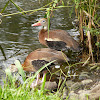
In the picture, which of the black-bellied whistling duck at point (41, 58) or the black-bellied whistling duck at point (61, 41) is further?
the black-bellied whistling duck at point (61, 41)

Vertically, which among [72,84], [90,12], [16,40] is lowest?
[72,84]

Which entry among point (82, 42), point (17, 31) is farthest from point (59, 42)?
point (17, 31)

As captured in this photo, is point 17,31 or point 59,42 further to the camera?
point 17,31

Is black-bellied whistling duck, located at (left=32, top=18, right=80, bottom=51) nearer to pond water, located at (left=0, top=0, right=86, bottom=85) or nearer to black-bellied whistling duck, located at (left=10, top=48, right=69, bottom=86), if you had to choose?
pond water, located at (left=0, top=0, right=86, bottom=85)

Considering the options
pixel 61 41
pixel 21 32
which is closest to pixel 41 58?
pixel 61 41

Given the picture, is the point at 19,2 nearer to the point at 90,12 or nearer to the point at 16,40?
the point at 16,40

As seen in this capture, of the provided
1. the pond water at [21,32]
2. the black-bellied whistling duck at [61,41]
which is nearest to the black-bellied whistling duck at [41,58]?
the pond water at [21,32]

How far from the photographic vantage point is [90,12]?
411cm

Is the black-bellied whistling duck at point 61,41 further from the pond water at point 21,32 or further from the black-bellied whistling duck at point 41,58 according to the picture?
the black-bellied whistling duck at point 41,58

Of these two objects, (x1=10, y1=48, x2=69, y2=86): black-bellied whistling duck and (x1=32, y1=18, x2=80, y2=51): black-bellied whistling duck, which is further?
(x1=32, y1=18, x2=80, y2=51): black-bellied whistling duck

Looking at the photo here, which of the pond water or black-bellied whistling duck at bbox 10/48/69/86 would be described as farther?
the pond water

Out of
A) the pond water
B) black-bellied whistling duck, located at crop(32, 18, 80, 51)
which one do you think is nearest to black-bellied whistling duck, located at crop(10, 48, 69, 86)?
the pond water

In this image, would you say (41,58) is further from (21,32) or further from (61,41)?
(21,32)

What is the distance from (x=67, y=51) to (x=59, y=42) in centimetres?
46
